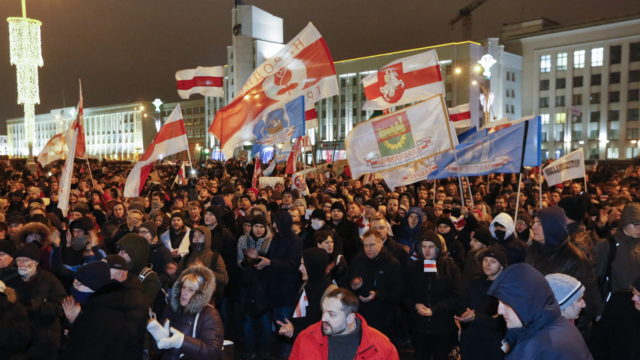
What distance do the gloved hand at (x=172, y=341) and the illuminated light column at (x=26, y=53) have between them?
94.7ft

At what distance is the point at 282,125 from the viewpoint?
1028cm

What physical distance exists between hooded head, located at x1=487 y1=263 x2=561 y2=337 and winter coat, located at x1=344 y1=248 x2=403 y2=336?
224 centimetres

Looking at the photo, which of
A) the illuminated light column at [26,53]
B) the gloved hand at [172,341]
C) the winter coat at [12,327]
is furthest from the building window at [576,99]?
the winter coat at [12,327]

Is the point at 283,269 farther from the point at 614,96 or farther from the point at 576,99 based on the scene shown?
the point at 576,99

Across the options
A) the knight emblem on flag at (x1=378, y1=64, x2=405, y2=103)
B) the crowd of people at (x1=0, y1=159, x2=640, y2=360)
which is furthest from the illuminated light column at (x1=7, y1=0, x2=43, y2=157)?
the crowd of people at (x1=0, y1=159, x2=640, y2=360)

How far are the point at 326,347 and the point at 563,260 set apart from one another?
2354mm

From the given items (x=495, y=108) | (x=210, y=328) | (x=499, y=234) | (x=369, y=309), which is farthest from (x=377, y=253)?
(x=495, y=108)

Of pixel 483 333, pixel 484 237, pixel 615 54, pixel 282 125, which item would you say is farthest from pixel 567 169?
pixel 615 54

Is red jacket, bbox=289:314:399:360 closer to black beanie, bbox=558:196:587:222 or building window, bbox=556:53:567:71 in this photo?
black beanie, bbox=558:196:587:222

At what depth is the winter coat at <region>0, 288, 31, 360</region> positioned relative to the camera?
351 cm

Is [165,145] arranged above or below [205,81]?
below

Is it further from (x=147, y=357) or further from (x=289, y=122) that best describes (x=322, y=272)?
(x=289, y=122)

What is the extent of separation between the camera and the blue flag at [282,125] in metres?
10.1

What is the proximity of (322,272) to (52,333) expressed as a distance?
216 centimetres
